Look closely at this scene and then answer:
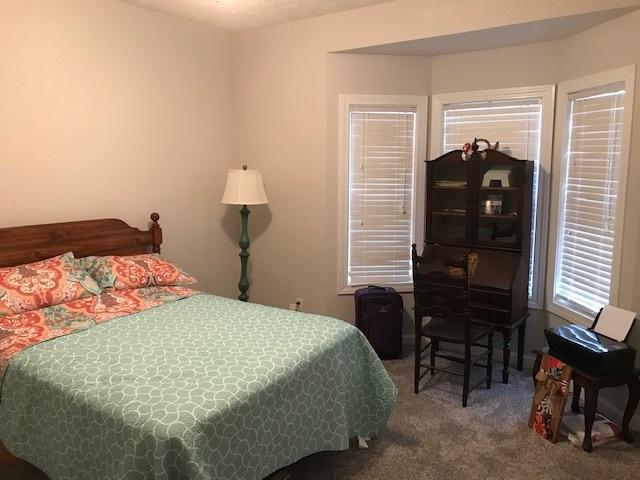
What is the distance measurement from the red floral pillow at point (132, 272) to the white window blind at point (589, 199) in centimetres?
266

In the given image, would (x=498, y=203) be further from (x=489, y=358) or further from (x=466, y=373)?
(x=466, y=373)

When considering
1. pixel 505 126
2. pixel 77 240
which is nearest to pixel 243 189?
pixel 77 240

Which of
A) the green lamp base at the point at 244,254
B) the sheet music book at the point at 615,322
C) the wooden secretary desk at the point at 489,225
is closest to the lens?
the sheet music book at the point at 615,322

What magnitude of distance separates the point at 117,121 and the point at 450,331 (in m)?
2.72

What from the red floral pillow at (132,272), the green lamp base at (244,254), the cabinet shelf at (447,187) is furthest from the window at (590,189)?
the red floral pillow at (132,272)

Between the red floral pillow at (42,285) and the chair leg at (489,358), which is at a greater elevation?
the red floral pillow at (42,285)

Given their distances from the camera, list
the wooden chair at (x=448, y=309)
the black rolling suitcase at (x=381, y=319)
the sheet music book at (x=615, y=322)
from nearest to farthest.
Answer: the sheet music book at (x=615, y=322)
the wooden chair at (x=448, y=309)
the black rolling suitcase at (x=381, y=319)

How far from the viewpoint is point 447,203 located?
403 cm

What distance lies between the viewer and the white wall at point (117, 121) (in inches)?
126

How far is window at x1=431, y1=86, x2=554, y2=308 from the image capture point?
12.4 feet

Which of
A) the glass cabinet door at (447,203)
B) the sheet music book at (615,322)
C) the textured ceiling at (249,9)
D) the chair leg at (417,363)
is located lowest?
the chair leg at (417,363)

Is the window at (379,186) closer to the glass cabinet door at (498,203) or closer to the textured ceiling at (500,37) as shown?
the textured ceiling at (500,37)

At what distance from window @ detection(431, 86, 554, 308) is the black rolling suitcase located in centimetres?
102

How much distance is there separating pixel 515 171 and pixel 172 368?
8.75 ft
